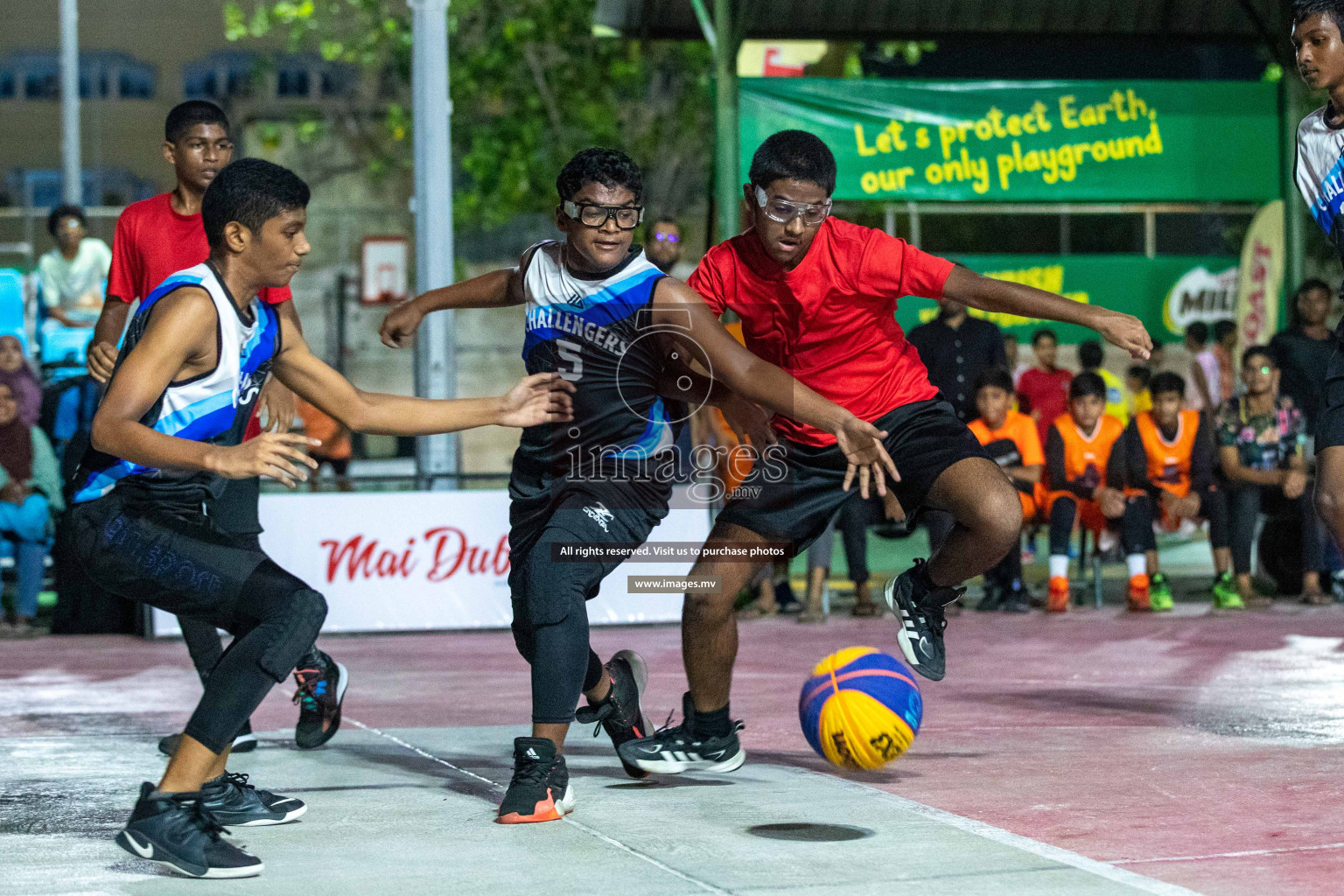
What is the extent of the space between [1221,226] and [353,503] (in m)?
12.8

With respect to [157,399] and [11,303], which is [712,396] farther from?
[11,303]

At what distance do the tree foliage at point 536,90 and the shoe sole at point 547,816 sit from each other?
20.7 meters

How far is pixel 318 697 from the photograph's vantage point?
6.09 meters

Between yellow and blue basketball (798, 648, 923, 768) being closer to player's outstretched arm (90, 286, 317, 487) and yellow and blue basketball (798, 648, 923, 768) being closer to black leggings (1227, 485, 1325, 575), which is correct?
player's outstretched arm (90, 286, 317, 487)

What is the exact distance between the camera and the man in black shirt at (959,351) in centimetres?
1212

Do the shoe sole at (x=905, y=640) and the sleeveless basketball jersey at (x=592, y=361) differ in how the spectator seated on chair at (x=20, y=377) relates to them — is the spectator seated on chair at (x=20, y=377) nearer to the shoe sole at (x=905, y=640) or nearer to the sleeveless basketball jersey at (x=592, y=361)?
the sleeveless basketball jersey at (x=592, y=361)

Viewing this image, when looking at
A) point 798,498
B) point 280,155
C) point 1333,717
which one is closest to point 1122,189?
point 1333,717

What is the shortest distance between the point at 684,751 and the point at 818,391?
1.32 metres

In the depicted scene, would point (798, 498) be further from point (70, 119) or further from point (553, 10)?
point (553, 10)

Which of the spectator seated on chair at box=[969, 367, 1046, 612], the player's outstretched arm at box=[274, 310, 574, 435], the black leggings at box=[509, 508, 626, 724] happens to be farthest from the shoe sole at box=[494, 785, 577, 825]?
the spectator seated on chair at box=[969, 367, 1046, 612]

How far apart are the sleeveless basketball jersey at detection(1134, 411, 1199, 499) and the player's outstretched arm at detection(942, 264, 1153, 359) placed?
21.8 ft

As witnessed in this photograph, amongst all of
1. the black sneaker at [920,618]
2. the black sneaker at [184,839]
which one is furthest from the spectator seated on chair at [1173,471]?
the black sneaker at [184,839]

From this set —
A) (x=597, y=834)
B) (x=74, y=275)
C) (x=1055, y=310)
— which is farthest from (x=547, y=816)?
(x=74, y=275)

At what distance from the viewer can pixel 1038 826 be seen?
15.6 feet
